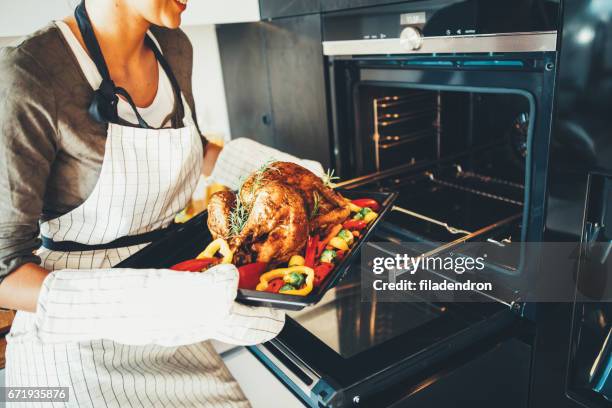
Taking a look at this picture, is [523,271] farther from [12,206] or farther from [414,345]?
[12,206]

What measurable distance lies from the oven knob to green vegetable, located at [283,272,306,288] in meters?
0.55

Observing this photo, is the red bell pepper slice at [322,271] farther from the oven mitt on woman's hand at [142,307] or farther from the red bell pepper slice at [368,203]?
the red bell pepper slice at [368,203]

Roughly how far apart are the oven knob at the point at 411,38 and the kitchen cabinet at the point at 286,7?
1.22ft

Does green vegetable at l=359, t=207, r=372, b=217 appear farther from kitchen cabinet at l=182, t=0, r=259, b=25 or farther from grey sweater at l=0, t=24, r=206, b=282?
kitchen cabinet at l=182, t=0, r=259, b=25

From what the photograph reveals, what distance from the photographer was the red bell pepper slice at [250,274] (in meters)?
0.86

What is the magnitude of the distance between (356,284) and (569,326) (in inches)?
18.3

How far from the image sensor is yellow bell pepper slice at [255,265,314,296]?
2.72 ft

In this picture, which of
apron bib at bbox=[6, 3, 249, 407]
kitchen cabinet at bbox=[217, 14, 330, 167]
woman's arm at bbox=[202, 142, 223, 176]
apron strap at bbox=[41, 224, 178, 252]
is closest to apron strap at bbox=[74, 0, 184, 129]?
apron bib at bbox=[6, 3, 249, 407]

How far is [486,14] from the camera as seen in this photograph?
2.99ft

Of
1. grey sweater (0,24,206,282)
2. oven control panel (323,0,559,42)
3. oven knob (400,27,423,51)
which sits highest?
oven control panel (323,0,559,42)

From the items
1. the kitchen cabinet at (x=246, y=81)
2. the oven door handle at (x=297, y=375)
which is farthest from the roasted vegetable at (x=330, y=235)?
the kitchen cabinet at (x=246, y=81)

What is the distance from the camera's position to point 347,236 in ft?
3.29

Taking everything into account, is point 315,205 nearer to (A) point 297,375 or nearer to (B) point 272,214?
(B) point 272,214

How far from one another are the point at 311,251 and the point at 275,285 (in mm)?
128
